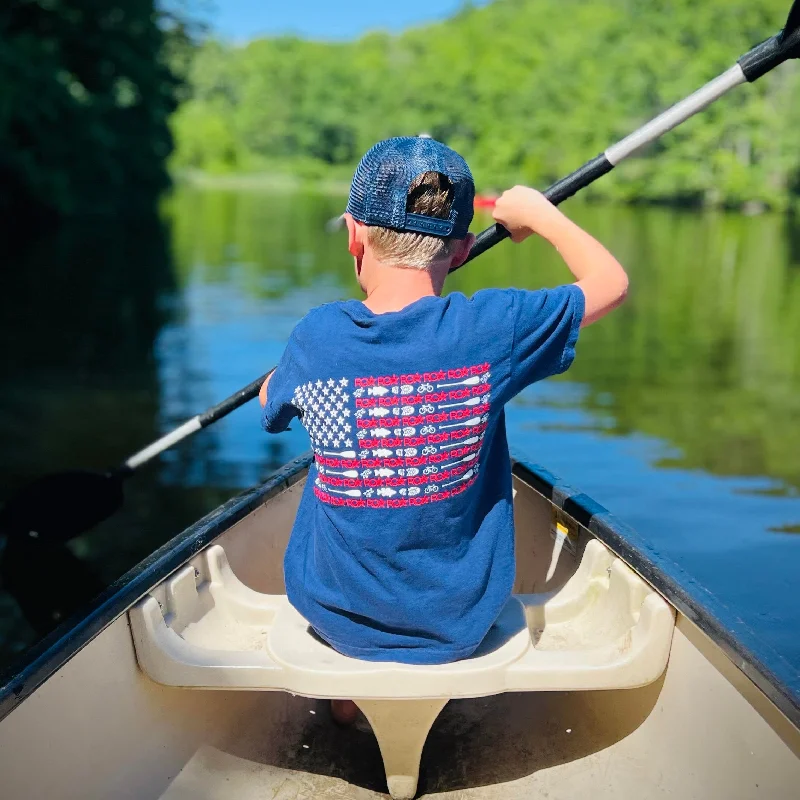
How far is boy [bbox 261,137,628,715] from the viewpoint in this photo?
75.9 inches

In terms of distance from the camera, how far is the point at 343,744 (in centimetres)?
268

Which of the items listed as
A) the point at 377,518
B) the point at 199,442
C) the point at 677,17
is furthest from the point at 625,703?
the point at 677,17

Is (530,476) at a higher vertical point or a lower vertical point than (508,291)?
lower

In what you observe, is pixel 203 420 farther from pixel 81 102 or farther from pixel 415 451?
pixel 81 102

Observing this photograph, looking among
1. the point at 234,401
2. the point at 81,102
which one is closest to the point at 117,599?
the point at 234,401

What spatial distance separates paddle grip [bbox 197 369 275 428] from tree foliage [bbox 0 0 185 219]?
51.7 ft

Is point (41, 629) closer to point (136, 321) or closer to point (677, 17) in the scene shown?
point (136, 321)

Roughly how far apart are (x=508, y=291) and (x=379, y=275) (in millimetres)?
269

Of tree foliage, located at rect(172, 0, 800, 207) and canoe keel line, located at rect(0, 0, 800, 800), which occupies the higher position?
tree foliage, located at rect(172, 0, 800, 207)

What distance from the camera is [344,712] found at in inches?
106

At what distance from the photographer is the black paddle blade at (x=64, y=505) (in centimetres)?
493

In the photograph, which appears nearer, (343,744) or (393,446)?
(393,446)

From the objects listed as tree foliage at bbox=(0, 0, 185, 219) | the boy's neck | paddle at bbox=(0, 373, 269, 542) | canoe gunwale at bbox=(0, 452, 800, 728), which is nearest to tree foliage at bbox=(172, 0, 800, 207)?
tree foliage at bbox=(0, 0, 185, 219)

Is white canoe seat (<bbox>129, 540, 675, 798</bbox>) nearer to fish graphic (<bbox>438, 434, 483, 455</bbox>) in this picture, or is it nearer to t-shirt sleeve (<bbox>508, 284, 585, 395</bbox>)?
fish graphic (<bbox>438, 434, 483, 455</bbox>)
